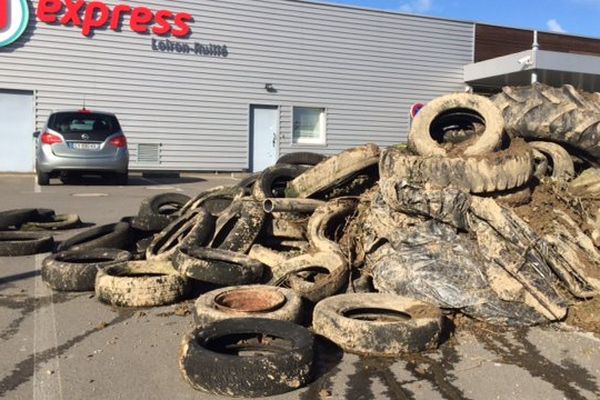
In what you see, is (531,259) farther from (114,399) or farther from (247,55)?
(247,55)

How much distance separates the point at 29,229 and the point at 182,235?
10.1ft

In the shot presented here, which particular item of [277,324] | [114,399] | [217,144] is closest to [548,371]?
[277,324]

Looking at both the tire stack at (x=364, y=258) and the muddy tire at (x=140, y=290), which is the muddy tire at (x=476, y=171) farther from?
the muddy tire at (x=140, y=290)

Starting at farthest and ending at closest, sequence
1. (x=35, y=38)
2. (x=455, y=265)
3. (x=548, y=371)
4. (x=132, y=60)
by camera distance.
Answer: (x=132, y=60) < (x=35, y=38) < (x=455, y=265) < (x=548, y=371)

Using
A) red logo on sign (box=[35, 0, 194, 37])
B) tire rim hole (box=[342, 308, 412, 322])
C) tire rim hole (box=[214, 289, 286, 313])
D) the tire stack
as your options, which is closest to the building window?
red logo on sign (box=[35, 0, 194, 37])

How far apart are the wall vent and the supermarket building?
0.05 m

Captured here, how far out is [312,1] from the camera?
2277 centimetres

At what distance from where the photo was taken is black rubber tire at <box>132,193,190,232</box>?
751 cm

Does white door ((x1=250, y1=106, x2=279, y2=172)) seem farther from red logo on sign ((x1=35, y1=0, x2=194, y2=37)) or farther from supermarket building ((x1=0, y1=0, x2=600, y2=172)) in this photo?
red logo on sign ((x1=35, y1=0, x2=194, y2=37))

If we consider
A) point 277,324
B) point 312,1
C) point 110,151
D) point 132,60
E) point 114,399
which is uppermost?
point 312,1

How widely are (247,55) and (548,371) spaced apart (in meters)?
19.5

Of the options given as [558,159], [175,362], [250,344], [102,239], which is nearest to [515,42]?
[558,159]

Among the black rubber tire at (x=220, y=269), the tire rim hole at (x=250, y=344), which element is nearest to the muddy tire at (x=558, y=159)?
the black rubber tire at (x=220, y=269)

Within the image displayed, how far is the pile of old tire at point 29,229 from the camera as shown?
7266mm
